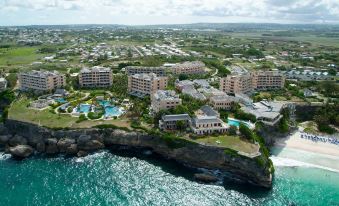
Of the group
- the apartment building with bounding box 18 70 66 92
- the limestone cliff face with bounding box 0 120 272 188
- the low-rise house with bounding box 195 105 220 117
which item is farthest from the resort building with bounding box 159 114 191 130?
the apartment building with bounding box 18 70 66 92

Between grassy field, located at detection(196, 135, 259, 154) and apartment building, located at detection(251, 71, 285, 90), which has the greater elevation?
apartment building, located at detection(251, 71, 285, 90)

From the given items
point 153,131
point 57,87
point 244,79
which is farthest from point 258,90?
point 57,87

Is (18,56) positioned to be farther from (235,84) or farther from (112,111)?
(235,84)

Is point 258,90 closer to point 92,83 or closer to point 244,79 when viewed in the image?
point 244,79

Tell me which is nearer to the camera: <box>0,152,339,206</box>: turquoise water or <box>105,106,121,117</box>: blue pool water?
<box>0,152,339,206</box>: turquoise water

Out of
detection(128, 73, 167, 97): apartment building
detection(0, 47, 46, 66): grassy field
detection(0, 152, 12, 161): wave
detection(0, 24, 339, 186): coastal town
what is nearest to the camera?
detection(0, 152, 12, 161): wave

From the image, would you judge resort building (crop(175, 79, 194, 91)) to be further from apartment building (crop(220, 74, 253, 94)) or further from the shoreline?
the shoreline
